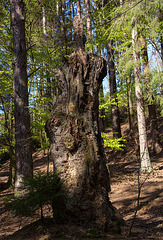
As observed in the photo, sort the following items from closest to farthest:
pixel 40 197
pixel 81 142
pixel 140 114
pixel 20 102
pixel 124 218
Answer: pixel 40 197
pixel 81 142
pixel 124 218
pixel 20 102
pixel 140 114

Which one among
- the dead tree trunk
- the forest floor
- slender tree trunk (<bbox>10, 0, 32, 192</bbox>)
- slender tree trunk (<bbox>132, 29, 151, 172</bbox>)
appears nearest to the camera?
the forest floor

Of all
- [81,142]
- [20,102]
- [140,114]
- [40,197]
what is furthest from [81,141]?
[140,114]

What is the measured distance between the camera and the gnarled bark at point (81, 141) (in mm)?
3027

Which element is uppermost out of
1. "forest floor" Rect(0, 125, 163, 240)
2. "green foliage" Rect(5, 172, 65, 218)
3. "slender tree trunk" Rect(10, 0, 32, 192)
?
"slender tree trunk" Rect(10, 0, 32, 192)

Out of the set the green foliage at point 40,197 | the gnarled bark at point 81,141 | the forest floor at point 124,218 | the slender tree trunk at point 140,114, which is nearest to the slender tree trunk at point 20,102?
the forest floor at point 124,218

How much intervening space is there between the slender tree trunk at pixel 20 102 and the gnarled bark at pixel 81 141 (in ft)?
12.2

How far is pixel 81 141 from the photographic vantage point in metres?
3.22

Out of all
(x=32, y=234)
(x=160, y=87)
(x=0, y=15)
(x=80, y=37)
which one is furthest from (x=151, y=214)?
(x=0, y=15)

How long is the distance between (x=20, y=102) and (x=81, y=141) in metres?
4.62

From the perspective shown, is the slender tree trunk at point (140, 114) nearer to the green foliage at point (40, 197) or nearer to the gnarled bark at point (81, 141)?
the gnarled bark at point (81, 141)

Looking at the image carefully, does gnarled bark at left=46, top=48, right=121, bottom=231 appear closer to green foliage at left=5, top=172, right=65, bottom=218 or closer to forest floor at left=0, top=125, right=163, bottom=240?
green foliage at left=5, top=172, right=65, bottom=218

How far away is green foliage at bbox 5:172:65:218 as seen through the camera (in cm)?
282

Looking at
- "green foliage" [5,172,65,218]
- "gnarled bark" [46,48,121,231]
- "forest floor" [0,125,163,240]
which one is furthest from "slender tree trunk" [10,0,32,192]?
"green foliage" [5,172,65,218]

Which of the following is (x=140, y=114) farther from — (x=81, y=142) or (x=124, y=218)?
(x=81, y=142)
